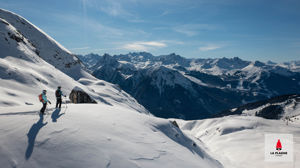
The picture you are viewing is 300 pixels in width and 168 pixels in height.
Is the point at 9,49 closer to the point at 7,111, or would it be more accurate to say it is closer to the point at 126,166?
the point at 7,111

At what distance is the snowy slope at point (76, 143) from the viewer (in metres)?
11.2

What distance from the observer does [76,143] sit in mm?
12625

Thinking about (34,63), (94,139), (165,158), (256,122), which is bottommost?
(256,122)

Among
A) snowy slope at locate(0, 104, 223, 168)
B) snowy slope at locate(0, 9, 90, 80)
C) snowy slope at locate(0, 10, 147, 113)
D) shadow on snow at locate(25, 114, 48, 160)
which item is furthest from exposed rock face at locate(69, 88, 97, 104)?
snowy slope at locate(0, 9, 90, 80)

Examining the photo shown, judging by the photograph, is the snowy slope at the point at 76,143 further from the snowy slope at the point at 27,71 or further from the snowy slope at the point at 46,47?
the snowy slope at the point at 46,47

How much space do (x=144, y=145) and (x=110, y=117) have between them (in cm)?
526

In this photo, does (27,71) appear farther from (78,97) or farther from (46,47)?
(46,47)

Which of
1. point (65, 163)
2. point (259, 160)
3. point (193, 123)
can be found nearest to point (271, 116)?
point (193, 123)

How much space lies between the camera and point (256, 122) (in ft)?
295

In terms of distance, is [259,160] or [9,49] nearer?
[259,160]

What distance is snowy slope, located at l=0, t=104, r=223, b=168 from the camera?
1117cm

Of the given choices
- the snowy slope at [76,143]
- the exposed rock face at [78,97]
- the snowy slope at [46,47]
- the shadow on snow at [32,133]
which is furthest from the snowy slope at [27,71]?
the shadow on snow at [32,133]

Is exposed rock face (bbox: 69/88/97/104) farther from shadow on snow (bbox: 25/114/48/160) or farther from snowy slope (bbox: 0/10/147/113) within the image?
shadow on snow (bbox: 25/114/48/160)

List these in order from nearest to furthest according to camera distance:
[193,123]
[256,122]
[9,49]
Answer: [9,49], [256,122], [193,123]
